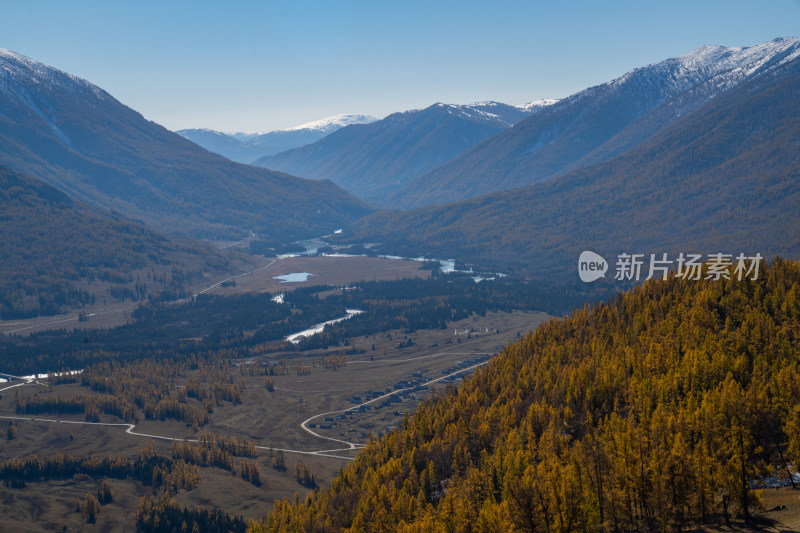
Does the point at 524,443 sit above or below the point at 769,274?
below

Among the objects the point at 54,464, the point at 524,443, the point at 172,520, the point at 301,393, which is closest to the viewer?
the point at 524,443

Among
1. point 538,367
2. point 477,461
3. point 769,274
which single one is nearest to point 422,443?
point 477,461

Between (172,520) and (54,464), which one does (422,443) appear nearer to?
(172,520)

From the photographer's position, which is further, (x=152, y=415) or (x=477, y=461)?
(x=152, y=415)

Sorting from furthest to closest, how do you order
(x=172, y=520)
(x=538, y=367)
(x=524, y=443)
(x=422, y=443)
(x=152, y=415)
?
(x=152, y=415) < (x=538, y=367) < (x=172, y=520) < (x=422, y=443) < (x=524, y=443)

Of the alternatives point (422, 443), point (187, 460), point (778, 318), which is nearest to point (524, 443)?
point (422, 443)

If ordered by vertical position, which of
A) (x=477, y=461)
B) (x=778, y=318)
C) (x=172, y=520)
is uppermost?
(x=778, y=318)
